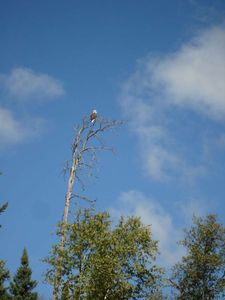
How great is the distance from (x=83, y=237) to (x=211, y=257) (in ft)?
61.6

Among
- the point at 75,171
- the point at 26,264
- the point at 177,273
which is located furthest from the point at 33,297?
the point at 75,171

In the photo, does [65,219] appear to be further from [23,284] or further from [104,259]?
[23,284]

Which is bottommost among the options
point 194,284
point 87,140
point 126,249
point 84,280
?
point 84,280

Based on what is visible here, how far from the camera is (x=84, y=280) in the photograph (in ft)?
95.9

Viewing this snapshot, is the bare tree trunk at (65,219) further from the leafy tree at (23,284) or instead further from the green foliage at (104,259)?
the leafy tree at (23,284)

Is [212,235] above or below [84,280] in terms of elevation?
above

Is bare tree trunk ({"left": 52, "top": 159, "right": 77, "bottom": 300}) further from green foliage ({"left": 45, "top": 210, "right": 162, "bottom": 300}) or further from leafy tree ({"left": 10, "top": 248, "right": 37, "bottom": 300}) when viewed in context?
leafy tree ({"left": 10, "top": 248, "right": 37, "bottom": 300})

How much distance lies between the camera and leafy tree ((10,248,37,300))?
69562mm

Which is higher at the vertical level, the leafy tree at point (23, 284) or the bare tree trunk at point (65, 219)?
the leafy tree at point (23, 284)

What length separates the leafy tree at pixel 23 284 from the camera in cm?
6956

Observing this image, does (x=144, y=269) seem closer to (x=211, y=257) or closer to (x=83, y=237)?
(x=83, y=237)

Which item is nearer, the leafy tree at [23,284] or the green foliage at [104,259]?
the green foliage at [104,259]

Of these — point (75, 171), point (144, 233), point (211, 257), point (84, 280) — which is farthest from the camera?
point (211, 257)

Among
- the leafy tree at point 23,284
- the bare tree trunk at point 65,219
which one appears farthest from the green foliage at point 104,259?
the leafy tree at point 23,284
